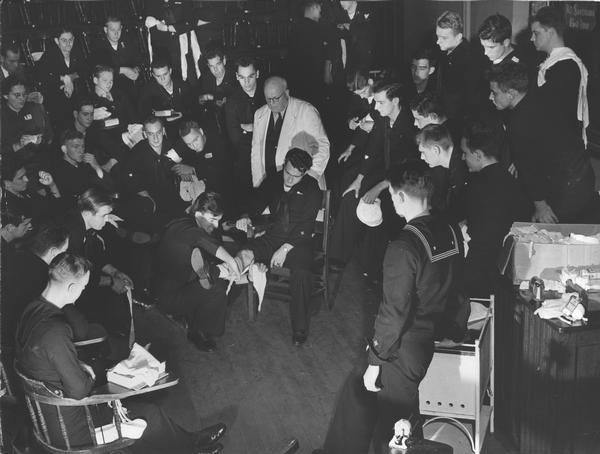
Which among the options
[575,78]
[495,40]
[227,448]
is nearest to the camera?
[227,448]

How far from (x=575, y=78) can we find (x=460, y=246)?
2.14 metres

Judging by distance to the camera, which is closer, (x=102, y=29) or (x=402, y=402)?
(x=402, y=402)

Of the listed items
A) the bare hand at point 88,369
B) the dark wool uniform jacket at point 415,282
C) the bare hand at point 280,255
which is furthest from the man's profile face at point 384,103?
the bare hand at point 88,369

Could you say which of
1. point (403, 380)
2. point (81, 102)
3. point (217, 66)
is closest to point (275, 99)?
point (217, 66)

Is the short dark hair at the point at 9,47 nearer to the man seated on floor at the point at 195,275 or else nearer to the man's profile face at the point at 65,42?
the man's profile face at the point at 65,42

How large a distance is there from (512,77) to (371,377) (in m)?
2.30

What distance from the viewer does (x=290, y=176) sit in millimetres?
5273

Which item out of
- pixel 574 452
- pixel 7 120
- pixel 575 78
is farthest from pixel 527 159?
pixel 7 120

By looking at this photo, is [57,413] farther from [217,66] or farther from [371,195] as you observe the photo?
[217,66]

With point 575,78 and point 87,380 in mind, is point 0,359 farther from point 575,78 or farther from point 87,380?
point 575,78

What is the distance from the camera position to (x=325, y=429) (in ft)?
14.0

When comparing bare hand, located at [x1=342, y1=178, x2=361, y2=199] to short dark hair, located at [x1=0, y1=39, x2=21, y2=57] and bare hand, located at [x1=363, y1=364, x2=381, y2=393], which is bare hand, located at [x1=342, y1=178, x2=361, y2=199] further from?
short dark hair, located at [x1=0, y1=39, x2=21, y2=57]

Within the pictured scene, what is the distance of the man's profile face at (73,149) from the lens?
5.62 m

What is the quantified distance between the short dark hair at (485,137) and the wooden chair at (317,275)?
131 cm
